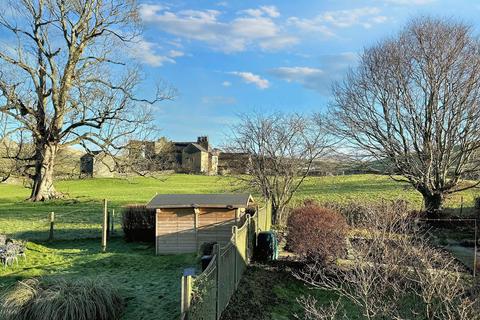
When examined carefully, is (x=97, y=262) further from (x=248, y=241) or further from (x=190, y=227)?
(x=248, y=241)

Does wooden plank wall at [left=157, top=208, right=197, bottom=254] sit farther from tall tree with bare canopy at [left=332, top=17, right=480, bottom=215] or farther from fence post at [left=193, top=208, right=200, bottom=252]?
tall tree with bare canopy at [left=332, top=17, right=480, bottom=215]

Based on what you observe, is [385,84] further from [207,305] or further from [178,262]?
[207,305]

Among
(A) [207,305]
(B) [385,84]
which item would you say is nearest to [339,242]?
(A) [207,305]

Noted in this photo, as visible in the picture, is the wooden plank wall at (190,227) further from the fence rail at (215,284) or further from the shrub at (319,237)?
the fence rail at (215,284)

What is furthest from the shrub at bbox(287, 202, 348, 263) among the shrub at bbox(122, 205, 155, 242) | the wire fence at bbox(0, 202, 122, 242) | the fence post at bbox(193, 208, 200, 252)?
the wire fence at bbox(0, 202, 122, 242)

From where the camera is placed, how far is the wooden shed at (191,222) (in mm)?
14398

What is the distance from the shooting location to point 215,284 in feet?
22.6

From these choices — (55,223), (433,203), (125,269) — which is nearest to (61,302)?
(125,269)

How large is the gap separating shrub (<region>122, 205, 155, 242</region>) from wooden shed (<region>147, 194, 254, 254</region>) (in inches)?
84.2

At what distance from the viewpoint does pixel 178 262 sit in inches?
499

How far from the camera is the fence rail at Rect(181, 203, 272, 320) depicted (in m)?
5.04

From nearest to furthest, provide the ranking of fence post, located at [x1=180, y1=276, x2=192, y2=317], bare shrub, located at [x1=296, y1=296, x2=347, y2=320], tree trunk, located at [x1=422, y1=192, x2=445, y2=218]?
fence post, located at [x1=180, y1=276, x2=192, y2=317] < bare shrub, located at [x1=296, y1=296, x2=347, y2=320] < tree trunk, located at [x1=422, y1=192, x2=445, y2=218]

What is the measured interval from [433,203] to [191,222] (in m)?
15.6

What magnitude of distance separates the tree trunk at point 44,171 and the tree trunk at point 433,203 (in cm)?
2073
